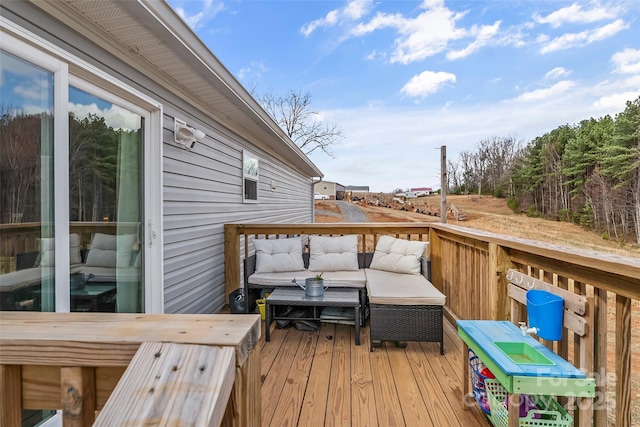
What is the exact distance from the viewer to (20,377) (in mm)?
624

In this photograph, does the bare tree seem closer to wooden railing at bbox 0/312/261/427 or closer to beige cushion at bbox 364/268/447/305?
beige cushion at bbox 364/268/447/305

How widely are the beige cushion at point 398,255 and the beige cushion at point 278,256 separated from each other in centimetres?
95

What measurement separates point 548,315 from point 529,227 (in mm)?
15484

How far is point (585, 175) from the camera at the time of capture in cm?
1202

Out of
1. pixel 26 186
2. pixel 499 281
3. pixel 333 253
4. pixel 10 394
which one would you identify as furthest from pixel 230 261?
pixel 10 394

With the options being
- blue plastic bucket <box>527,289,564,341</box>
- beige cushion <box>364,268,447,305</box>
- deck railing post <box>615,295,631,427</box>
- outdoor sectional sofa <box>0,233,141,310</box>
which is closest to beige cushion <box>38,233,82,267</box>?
outdoor sectional sofa <box>0,233,141,310</box>

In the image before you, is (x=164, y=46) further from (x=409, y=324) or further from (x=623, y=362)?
(x=623, y=362)

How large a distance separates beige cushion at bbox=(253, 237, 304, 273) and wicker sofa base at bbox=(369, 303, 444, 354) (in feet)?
4.52

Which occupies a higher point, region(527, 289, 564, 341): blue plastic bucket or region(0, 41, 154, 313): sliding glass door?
region(0, 41, 154, 313): sliding glass door

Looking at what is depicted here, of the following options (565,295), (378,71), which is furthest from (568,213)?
(565,295)

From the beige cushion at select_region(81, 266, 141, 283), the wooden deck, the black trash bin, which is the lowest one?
the wooden deck

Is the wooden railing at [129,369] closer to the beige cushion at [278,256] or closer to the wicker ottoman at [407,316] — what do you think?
the wicker ottoman at [407,316]

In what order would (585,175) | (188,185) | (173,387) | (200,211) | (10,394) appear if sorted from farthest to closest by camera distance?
(585,175) < (200,211) < (188,185) < (10,394) < (173,387)

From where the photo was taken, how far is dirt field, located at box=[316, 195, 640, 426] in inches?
149
